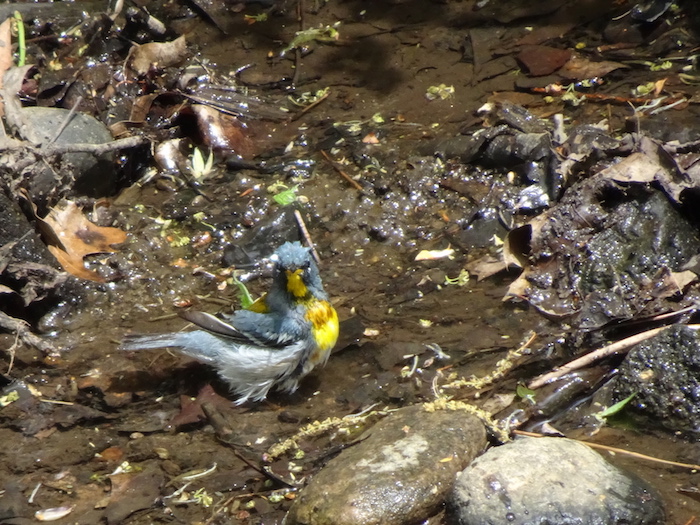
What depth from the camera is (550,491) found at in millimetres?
3428

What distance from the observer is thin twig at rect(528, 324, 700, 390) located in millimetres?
4293

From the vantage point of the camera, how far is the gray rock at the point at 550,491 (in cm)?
337

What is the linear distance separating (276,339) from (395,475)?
4.40 feet

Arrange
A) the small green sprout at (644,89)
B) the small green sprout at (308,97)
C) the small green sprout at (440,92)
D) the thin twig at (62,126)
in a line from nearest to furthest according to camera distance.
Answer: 1. the thin twig at (62,126)
2. the small green sprout at (644,89)
3. the small green sprout at (440,92)
4. the small green sprout at (308,97)

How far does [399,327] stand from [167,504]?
5.42ft

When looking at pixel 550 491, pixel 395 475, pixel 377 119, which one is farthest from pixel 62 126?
pixel 550 491

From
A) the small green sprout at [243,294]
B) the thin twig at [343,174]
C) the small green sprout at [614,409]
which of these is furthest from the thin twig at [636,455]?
the thin twig at [343,174]

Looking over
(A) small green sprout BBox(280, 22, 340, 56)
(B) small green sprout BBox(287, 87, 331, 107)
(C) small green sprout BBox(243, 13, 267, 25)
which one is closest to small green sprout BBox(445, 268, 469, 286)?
(B) small green sprout BBox(287, 87, 331, 107)

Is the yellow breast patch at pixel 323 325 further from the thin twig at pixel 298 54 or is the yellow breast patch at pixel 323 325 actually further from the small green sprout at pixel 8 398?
the thin twig at pixel 298 54

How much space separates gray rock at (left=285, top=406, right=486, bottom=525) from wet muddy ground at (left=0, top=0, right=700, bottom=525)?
0.33 m

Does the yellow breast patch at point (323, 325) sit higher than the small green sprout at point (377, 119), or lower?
lower

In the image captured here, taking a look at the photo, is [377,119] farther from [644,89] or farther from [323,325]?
[323,325]

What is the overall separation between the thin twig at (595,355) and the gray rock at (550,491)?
73 centimetres

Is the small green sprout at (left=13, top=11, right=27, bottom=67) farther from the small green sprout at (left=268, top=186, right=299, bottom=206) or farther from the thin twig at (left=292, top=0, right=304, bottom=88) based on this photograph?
the small green sprout at (left=268, top=186, right=299, bottom=206)
